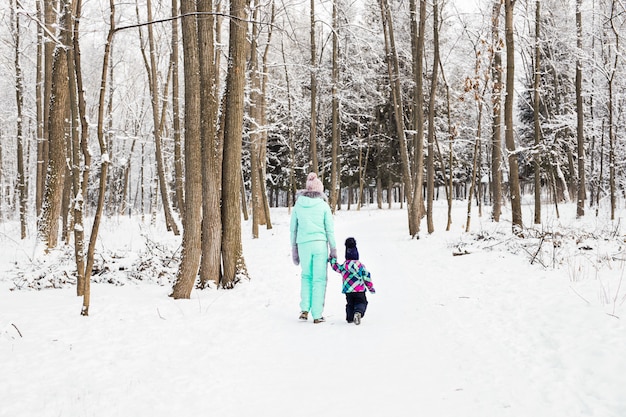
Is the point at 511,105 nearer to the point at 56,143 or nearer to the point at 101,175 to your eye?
the point at 101,175

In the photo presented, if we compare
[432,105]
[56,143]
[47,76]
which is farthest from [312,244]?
[432,105]

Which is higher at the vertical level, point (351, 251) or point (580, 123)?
point (580, 123)

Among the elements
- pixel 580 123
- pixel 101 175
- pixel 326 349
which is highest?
pixel 580 123

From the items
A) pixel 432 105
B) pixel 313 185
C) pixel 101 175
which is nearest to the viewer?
pixel 101 175

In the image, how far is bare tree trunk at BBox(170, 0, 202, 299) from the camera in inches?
266

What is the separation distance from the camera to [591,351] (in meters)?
3.67

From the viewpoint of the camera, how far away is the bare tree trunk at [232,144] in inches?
304

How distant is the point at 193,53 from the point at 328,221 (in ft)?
11.5

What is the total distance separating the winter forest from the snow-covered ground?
828mm

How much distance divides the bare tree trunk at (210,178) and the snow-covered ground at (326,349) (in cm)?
52

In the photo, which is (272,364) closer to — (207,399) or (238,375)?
(238,375)

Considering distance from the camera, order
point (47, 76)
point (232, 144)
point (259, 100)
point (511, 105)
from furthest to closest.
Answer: point (259, 100)
point (511, 105)
point (47, 76)
point (232, 144)

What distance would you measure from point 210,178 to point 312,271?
264 cm

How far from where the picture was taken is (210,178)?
7.39 m
